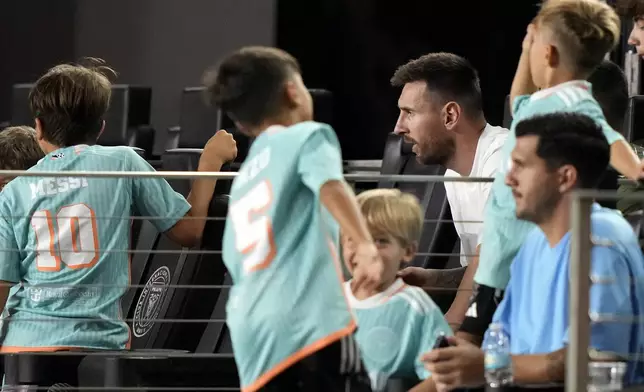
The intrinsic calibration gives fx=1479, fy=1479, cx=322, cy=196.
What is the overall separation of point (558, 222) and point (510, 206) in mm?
207

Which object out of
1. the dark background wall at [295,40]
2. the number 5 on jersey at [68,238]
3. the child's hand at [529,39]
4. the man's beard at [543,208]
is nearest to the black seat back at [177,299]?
the number 5 on jersey at [68,238]

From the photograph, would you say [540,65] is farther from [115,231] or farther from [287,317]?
[115,231]

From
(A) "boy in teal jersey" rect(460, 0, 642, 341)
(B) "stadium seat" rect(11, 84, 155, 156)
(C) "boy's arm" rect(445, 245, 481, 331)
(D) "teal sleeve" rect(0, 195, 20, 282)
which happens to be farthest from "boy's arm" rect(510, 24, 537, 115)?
(B) "stadium seat" rect(11, 84, 155, 156)

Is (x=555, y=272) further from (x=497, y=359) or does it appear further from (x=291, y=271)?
(x=291, y=271)

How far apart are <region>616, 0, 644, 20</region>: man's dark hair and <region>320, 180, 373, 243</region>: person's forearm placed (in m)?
1.63

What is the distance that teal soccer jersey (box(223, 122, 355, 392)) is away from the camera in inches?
99.4

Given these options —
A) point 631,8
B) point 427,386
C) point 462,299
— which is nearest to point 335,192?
point 427,386

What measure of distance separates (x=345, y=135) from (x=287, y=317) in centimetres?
486

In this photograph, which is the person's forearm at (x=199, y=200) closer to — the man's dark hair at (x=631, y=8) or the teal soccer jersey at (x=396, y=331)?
the teal soccer jersey at (x=396, y=331)

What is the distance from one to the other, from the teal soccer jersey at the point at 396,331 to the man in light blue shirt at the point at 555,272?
26cm

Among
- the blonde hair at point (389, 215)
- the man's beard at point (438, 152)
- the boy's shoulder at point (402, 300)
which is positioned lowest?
the boy's shoulder at point (402, 300)

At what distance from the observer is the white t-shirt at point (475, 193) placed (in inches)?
140

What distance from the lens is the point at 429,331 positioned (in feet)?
10.0

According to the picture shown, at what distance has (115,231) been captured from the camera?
339cm
